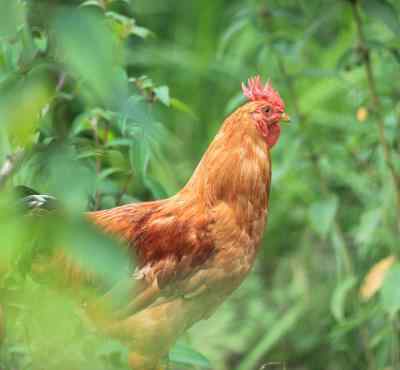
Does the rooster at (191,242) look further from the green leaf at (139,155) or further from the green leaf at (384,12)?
the green leaf at (384,12)

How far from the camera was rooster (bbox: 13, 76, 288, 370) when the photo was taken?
8.39 ft

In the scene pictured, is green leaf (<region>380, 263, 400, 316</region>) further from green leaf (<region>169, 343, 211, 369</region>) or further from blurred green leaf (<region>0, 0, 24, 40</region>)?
blurred green leaf (<region>0, 0, 24, 40</region>)

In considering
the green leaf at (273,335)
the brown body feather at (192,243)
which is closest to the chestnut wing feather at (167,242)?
the brown body feather at (192,243)

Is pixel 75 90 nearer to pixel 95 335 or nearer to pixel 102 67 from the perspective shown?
pixel 95 335

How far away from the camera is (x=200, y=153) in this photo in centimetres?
560

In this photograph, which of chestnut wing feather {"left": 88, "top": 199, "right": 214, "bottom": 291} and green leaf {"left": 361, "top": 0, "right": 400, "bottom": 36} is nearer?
chestnut wing feather {"left": 88, "top": 199, "right": 214, "bottom": 291}

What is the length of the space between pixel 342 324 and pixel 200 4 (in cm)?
310

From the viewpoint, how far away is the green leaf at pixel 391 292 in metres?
3.02

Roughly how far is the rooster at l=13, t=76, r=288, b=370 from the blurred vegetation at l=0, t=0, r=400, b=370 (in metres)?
0.09

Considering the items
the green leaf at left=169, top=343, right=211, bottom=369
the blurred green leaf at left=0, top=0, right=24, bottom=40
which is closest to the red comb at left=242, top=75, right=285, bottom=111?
the green leaf at left=169, top=343, right=211, bottom=369

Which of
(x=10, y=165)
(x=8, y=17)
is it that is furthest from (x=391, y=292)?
(x=8, y=17)

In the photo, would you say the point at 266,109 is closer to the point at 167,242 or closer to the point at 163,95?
the point at 163,95

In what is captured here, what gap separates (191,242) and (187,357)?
0.34 metres

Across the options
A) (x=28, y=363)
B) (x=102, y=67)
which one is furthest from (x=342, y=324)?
(x=102, y=67)
